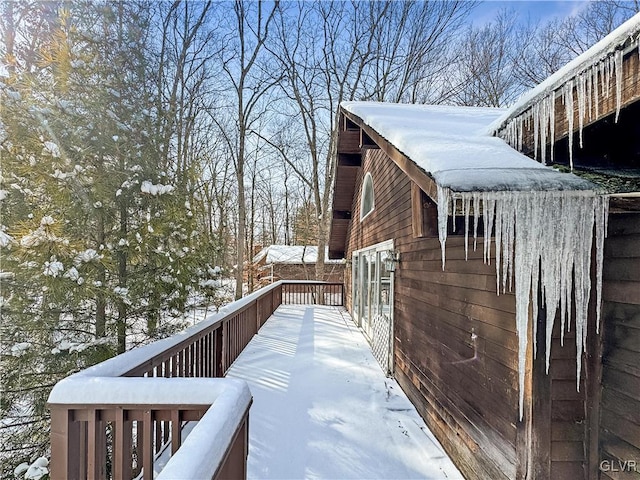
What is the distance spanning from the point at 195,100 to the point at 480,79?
10.4 metres

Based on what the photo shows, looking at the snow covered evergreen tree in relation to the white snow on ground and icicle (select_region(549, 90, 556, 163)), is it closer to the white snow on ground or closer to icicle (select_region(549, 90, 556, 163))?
the white snow on ground

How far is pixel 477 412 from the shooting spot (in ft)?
8.78

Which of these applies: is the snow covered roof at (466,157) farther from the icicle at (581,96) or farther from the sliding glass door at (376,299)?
the sliding glass door at (376,299)

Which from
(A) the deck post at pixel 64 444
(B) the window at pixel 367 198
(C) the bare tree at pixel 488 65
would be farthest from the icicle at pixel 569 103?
(C) the bare tree at pixel 488 65

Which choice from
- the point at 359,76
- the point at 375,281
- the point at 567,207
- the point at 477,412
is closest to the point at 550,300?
the point at 567,207

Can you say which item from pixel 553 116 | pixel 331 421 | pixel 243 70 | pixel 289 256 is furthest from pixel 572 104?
pixel 289 256

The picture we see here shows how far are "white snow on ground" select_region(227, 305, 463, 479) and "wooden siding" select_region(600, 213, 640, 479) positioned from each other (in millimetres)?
1244

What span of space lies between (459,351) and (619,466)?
1225 millimetres

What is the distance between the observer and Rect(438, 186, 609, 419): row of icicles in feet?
6.33

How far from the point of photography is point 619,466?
190 centimetres

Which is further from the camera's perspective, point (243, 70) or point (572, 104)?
point (243, 70)

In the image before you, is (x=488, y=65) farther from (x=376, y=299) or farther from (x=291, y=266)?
(x=291, y=266)

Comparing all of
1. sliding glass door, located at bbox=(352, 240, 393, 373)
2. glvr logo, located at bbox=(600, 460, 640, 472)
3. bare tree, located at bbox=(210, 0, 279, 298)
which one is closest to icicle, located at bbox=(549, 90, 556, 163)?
glvr logo, located at bbox=(600, 460, 640, 472)

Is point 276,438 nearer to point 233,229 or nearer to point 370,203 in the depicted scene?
point 370,203
